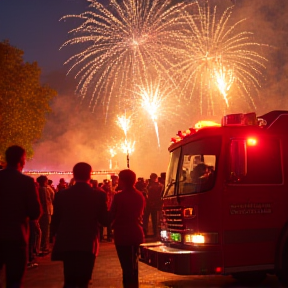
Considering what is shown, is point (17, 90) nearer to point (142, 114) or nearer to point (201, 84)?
point (142, 114)

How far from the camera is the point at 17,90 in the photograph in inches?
1476

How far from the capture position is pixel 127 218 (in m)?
6.59

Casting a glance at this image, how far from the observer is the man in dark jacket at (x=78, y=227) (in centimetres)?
513

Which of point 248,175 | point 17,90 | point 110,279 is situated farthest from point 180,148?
point 17,90

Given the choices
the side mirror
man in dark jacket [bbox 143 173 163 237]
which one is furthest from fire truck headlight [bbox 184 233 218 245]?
man in dark jacket [bbox 143 173 163 237]

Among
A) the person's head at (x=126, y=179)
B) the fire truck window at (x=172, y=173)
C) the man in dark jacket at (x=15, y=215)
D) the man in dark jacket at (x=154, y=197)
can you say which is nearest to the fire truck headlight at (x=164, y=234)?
the fire truck window at (x=172, y=173)

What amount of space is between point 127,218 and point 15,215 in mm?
1877

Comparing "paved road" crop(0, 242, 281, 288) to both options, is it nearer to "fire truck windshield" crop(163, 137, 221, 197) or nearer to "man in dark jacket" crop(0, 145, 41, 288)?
"fire truck windshield" crop(163, 137, 221, 197)

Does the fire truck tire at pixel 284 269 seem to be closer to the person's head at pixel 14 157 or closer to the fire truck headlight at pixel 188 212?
the fire truck headlight at pixel 188 212

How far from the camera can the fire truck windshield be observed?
24.6 ft

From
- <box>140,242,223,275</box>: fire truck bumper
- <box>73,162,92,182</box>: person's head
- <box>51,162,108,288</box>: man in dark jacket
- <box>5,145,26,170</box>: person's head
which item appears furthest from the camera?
<box>140,242,223,275</box>: fire truck bumper

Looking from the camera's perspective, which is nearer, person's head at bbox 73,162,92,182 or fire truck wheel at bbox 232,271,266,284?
person's head at bbox 73,162,92,182

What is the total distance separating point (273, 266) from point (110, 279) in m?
3.10

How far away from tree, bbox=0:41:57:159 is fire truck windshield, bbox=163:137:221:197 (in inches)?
1193
